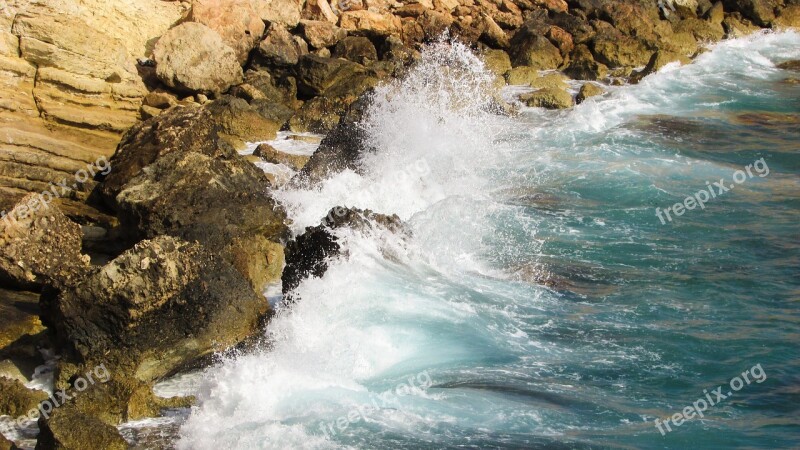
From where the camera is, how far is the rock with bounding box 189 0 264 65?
2023cm

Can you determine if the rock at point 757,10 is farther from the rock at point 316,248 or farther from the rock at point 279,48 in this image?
the rock at point 316,248

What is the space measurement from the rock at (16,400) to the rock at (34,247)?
196cm

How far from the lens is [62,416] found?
7.47 metres

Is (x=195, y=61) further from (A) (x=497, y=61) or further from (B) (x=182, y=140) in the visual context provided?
(A) (x=497, y=61)

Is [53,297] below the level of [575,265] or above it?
below

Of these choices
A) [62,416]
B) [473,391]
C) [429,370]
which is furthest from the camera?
[429,370]

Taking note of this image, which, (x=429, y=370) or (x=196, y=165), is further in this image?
(x=196, y=165)

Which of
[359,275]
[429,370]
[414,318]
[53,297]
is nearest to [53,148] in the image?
[53,297]

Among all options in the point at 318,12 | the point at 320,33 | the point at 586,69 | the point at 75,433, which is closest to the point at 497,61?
the point at 586,69

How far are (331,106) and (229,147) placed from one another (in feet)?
16.6

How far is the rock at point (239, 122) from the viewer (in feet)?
54.9

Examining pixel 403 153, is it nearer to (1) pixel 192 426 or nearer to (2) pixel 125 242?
(2) pixel 125 242

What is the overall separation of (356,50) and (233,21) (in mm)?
2967

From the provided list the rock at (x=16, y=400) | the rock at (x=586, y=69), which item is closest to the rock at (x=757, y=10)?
the rock at (x=586, y=69)
